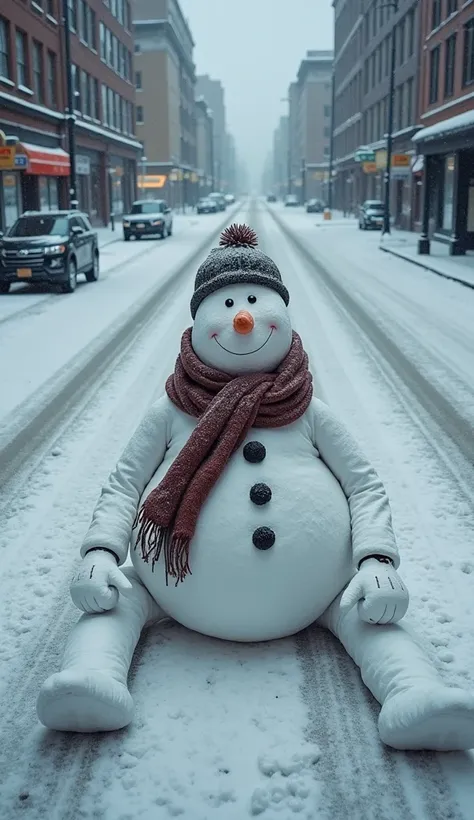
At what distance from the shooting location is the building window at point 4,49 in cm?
2783

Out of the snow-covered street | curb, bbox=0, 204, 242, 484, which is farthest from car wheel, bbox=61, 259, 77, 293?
the snow-covered street

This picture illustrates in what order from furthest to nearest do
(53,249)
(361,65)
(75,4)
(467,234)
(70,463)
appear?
1. (361,65)
2. (75,4)
3. (467,234)
4. (53,249)
5. (70,463)

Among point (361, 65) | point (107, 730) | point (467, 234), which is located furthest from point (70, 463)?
point (361, 65)

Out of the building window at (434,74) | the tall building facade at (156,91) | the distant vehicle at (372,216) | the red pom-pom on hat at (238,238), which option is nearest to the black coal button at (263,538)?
the red pom-pom on hat at (238,238)

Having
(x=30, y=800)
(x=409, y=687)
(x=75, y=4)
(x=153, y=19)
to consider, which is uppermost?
(x=153, y=19)

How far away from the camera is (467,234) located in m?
28.7

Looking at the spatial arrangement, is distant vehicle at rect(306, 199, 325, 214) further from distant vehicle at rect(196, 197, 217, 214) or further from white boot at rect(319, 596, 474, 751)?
white boot at rect(319, 596, 474, 751)

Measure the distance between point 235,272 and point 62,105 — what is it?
3475 centimetres

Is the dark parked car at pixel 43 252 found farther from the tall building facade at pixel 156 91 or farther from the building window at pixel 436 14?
the tall building facade at pixel 156 91

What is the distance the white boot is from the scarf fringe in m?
0.79

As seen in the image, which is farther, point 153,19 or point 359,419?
point 153,19

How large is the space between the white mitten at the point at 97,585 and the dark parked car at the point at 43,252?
49.9 feet

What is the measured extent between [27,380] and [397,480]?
5219mm

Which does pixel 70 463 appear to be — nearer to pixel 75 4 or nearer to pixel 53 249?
pixel 53 249
